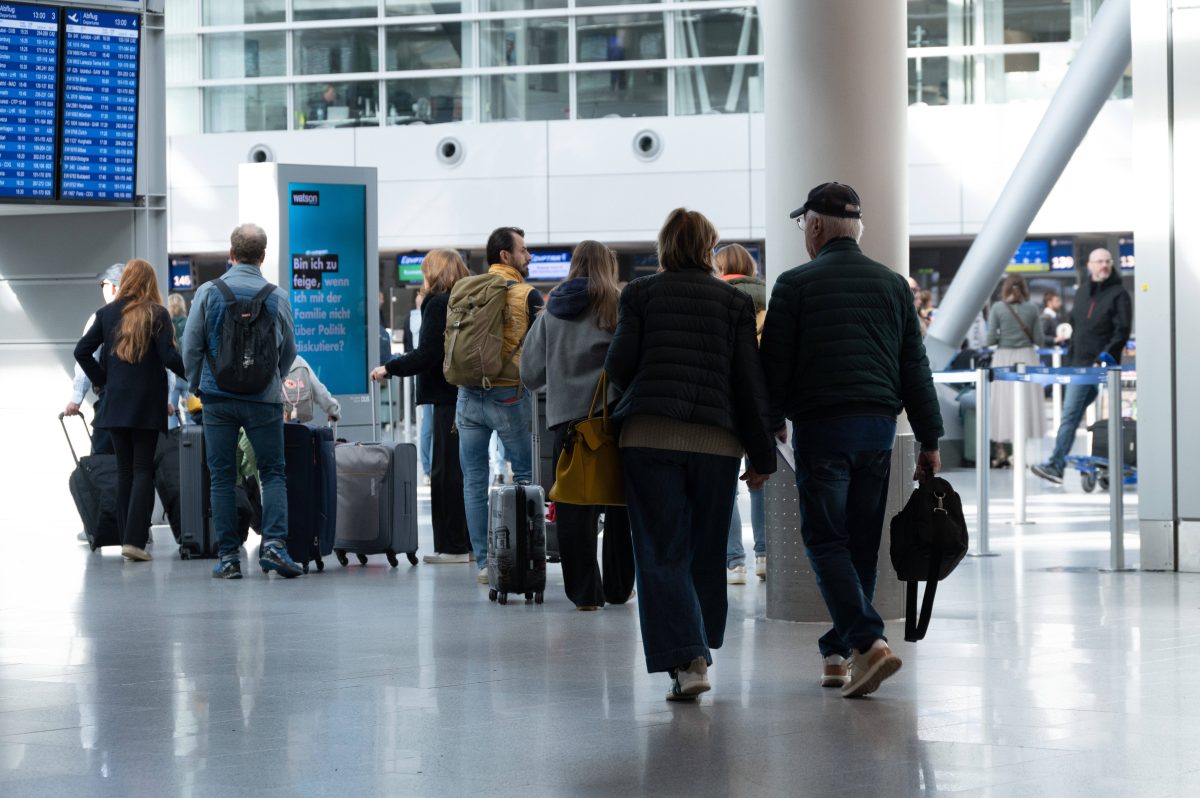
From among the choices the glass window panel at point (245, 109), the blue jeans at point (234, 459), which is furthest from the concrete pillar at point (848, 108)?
the glass window panel at point (245, 109)

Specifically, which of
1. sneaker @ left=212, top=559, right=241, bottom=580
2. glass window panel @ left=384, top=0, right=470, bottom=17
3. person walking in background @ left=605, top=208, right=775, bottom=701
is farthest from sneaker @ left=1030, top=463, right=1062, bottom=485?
glass window panel @ left=384, top=0, right=470, bottom=17

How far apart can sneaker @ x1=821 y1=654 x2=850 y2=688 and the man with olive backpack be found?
11.3ft

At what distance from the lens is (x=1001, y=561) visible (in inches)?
409

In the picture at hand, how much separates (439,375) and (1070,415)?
24.0ft

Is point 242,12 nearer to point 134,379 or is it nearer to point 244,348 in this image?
point 134,379

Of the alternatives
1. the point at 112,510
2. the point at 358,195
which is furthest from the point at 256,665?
the point at 358,195

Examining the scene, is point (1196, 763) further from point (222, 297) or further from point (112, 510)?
point (112, 510)

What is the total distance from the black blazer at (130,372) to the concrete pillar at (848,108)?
4.33 metres

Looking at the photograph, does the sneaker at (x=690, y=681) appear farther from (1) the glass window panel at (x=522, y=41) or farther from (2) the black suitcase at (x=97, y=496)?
(1) the glass window panel at (x=522, y=41)

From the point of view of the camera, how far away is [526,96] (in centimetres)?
3078

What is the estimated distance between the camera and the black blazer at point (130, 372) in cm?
1060

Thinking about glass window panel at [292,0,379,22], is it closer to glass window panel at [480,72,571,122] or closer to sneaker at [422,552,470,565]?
glass window panel at [480,72,571,122]

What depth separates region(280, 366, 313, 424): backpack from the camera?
1083cm

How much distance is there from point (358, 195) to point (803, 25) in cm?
533
